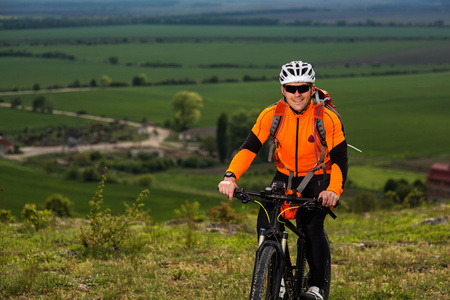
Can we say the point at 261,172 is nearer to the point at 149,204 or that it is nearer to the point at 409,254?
the point at 149,204

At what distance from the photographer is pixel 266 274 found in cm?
530

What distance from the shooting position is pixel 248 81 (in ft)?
544

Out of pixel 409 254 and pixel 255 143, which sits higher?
pixel 255 143

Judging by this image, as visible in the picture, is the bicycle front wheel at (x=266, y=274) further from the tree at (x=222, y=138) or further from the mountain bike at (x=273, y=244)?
the tree at (x=222, y=138)

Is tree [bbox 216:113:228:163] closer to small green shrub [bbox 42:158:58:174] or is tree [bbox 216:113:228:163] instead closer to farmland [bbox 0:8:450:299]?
farmland [bbox 0:8:450:299]

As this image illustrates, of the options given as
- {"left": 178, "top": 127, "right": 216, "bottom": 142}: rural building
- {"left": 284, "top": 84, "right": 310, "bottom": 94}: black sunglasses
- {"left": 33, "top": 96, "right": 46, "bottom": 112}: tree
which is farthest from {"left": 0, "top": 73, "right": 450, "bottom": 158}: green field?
{"left": 284, "top": 84, "right": 310, "bottom": 94}: black sunglasses

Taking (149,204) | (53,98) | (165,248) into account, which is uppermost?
(53,98)

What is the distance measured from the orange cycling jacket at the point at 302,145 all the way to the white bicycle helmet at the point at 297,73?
1.10ft

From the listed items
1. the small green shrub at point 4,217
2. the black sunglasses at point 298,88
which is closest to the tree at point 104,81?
the small green shrub at point 4,217

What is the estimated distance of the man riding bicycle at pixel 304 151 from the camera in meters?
5.72

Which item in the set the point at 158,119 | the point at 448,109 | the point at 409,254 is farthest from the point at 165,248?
the point at 448,109

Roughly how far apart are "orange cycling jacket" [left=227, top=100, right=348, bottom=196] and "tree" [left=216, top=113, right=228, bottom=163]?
9602cm

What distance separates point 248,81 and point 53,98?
171 feet

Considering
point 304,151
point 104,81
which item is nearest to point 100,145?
point 104,81
